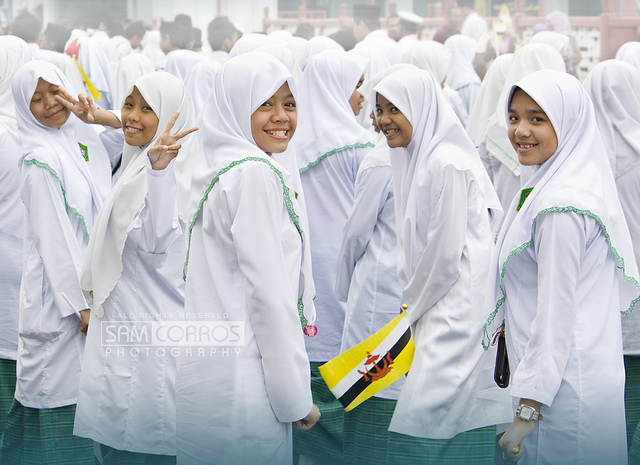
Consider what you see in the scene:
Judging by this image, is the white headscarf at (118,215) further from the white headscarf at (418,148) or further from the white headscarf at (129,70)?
the white headscarf at (129,70)

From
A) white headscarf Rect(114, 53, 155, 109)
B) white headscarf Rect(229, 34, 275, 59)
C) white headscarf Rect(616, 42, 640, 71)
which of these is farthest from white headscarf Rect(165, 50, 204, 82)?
white headscarf Rect(616, 42, 640, 71)

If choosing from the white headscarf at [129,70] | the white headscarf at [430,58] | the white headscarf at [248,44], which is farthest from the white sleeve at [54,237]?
the white headscarf at [430,58]

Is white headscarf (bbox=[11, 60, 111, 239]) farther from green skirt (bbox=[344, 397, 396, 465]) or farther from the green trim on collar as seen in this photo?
green skirt (bbox=[344, 397, 396, 465])

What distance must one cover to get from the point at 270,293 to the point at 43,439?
1526mm

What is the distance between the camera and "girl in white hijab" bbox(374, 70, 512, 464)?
2.80 metres

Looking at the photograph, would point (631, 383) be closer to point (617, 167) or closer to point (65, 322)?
point (617, 167)

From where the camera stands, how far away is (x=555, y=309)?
2.24 metres

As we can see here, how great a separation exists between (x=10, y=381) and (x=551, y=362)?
2589 millimetres

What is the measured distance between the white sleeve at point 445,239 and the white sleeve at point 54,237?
133 cm

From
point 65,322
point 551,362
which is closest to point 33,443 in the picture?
point 65,322

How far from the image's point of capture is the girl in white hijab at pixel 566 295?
2.24m

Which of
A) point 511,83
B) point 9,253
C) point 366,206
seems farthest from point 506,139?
point 9,253

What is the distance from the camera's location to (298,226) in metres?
2.38

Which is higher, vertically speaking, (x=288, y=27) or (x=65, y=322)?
(x=288, y=27)
